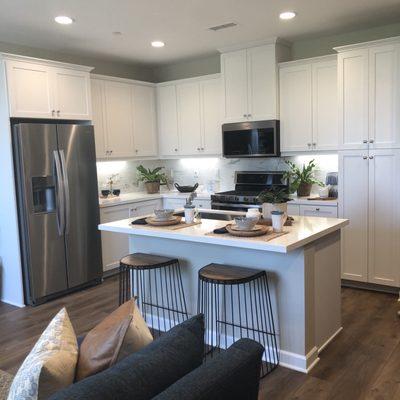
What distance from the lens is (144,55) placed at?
564cm

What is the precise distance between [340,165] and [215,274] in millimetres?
2248

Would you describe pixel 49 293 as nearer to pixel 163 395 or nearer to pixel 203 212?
pixel 203 212

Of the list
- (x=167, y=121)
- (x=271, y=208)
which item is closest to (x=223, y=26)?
(x=167, y=121)

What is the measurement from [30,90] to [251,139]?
249 cm

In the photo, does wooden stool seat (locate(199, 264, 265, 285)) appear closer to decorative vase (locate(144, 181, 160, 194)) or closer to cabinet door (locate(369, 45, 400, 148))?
cabinet door (locate(369, 45, 400, 148))

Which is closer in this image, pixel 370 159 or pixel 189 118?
pixel 370 159

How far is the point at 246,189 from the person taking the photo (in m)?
5.63

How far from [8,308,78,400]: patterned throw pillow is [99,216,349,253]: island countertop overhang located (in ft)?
4.58

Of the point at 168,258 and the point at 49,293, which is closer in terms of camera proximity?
the point at 168,258

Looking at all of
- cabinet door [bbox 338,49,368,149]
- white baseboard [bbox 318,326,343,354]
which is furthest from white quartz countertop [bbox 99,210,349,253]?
cabinet door [bbox 338,49,368,149]

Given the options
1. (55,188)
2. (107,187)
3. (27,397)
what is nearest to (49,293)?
(55,188)

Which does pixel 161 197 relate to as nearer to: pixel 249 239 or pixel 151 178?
pixel 151 178

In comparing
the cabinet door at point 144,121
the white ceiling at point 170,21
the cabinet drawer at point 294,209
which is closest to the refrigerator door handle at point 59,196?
the white ceiling at point 170,21

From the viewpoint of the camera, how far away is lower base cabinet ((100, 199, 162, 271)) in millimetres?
5145
